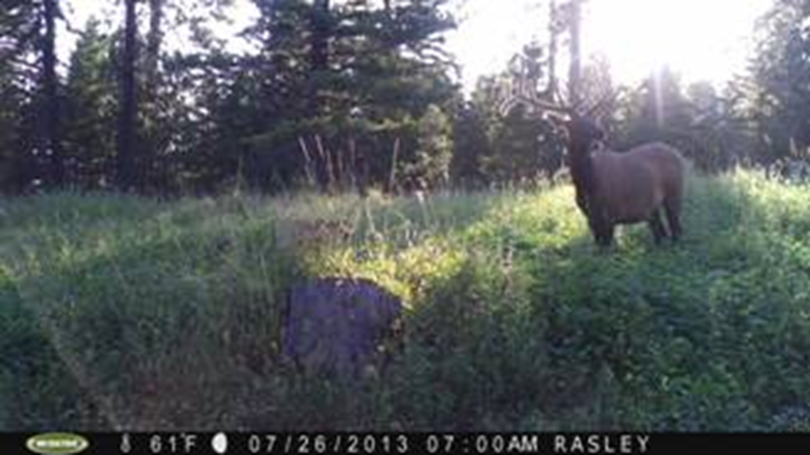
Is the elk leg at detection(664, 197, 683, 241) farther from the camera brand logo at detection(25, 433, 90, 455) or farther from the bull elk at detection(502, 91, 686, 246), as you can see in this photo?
the camera brand logo at detection(25, 433, 90, 455)

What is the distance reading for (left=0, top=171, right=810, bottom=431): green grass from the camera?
750cm

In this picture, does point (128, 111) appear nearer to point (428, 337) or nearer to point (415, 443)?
point (428, 337)

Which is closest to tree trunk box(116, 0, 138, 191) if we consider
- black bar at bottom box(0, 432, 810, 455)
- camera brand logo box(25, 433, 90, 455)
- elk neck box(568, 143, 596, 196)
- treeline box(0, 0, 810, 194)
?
treeline box(0, 0, 810, 194)

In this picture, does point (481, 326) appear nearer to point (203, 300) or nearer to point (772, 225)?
point (203, 300)

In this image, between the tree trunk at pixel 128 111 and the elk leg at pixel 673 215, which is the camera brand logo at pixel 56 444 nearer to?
the elk leg at pixel 673 215

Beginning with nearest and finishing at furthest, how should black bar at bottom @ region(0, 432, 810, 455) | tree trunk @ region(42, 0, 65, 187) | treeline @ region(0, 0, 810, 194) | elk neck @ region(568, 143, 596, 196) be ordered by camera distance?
black bar at bottom @ region(0, 432, 810, 455) → elk neck @ region(568, 143, 596, 196) → treeline @ region(0, 0, 810, 194) → tree trunk @ region(42, 0, 65, 187)

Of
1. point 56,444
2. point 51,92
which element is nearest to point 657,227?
point 56,444

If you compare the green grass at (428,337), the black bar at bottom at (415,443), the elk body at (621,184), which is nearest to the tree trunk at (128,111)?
the green grass at (428,337)

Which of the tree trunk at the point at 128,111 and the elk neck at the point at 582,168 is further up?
the tree trunk at the point at 128,111

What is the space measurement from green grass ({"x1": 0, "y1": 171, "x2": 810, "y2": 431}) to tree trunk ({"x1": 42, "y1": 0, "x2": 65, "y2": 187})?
2274cm

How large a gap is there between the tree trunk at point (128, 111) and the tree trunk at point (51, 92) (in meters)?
1.90

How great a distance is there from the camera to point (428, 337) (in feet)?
26.7

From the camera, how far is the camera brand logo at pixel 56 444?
6.67 meters

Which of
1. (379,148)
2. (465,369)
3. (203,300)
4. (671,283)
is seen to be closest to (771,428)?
(465,369)
